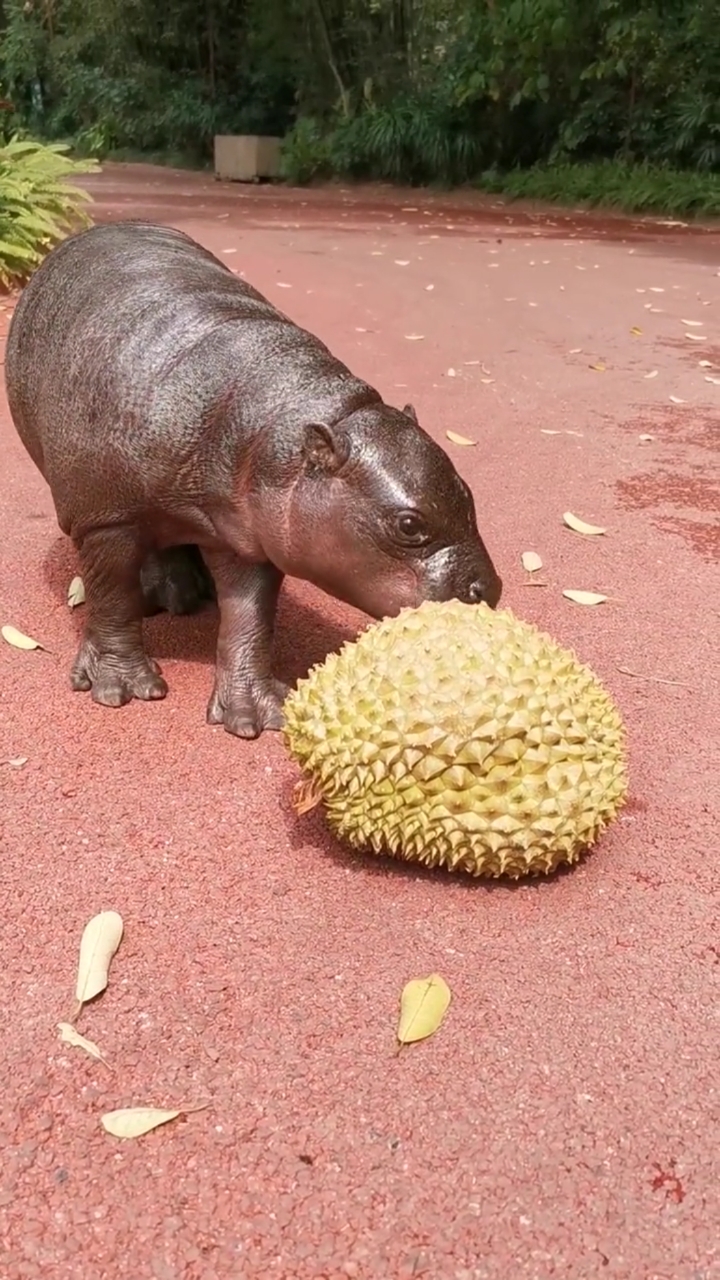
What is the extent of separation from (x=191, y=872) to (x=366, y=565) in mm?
815

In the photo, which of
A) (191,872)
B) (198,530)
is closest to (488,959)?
(191,872)

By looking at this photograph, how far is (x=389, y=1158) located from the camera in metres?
1.68

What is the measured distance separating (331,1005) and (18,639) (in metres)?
1.83

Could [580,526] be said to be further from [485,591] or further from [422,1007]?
[422,1007]

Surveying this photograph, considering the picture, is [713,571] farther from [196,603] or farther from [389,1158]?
[389,1158]

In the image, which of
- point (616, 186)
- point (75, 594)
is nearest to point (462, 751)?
point (75, 594)

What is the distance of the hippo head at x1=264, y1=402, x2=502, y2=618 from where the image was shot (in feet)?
8.40

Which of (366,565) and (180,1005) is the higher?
(366,565)

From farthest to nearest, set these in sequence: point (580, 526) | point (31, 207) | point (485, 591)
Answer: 1. point (31, 207)
2. point (580, 526)
3. point (485, 591)

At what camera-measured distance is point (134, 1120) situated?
1.72m

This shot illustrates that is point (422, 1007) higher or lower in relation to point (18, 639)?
higher

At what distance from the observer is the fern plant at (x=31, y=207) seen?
28.5 ft

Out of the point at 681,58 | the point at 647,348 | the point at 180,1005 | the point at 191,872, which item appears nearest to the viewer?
the point at 180,1005

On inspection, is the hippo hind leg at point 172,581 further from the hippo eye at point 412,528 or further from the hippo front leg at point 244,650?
the hippo eye at point 412,528
